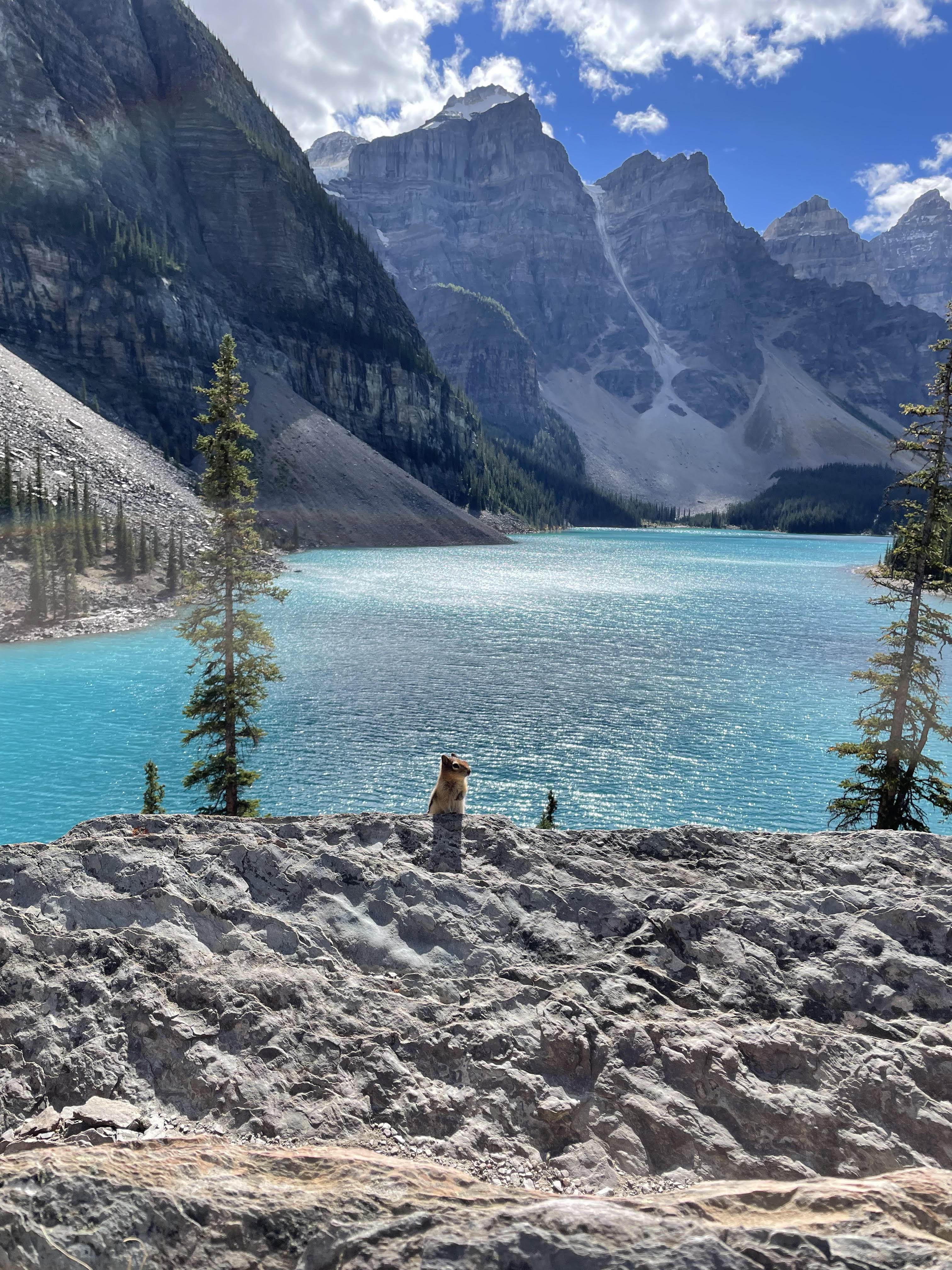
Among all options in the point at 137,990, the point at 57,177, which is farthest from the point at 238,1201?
the point at 57,177

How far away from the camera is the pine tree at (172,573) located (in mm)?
71000

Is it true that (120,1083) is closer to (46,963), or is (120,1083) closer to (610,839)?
(46,963)

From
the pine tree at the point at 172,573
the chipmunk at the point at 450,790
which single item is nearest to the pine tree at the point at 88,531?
the pine tree at the point at 172,573

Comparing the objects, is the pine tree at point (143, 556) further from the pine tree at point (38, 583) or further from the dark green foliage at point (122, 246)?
the dark green foliage at point (122, 246)

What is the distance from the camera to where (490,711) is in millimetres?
40188

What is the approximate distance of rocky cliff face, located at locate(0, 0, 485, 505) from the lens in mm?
126750

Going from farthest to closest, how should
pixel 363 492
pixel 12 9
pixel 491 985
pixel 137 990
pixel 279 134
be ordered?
1. pixel 279 134
2. pixel 363 492
3. pixel 12 9
4. pixel 491 985
5. pixel 137 990

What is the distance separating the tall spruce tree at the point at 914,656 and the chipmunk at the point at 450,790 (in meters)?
19.1

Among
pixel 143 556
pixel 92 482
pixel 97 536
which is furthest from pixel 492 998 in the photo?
pixel 92 482

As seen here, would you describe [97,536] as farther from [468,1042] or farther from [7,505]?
[468,1042]

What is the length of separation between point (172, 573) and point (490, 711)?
153 ft

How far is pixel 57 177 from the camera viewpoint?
131875 mm

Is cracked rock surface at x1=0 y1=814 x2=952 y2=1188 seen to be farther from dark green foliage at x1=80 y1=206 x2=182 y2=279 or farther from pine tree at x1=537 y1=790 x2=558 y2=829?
dark green foliage at x1=80 y1=206 x2=182 y2=279

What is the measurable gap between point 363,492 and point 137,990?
463 feet
